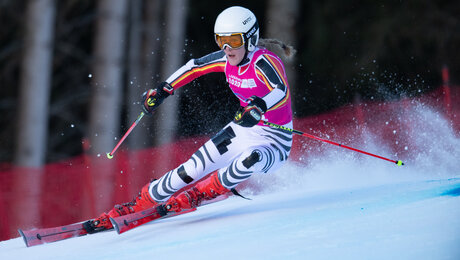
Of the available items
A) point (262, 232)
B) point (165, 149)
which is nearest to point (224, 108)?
point (165, 149)

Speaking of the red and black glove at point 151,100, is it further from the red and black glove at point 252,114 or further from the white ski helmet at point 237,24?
the red and black glove at point 252,114

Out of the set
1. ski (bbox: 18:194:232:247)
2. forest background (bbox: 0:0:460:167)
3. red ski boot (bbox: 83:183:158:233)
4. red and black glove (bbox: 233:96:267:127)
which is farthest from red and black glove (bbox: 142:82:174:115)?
forest background (bbox: 0:0:460:167)

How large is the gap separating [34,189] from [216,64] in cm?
192

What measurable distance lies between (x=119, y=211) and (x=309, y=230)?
1175mm

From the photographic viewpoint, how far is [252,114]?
3287 millimetres

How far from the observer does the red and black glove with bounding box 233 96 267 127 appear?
3.29 m

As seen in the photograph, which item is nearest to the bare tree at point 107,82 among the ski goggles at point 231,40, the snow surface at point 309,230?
the snow surface at point 309,230

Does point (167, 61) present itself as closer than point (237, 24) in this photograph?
No

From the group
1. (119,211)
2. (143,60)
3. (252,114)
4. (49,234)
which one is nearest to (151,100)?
(119,211)

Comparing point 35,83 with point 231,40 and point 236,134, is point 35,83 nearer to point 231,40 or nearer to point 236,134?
point 236,134

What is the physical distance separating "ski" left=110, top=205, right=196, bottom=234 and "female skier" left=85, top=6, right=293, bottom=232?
41 millimetres

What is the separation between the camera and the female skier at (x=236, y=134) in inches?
139

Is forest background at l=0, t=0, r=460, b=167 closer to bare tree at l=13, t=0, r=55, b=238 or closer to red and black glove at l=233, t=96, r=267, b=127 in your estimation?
bare tree at l=13, t=0, r=55, b=238

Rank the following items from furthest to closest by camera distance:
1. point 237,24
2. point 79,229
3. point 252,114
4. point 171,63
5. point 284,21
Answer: point 171,63 < point 284,21 < point 79,229 < point 237,24 < point 252,114
